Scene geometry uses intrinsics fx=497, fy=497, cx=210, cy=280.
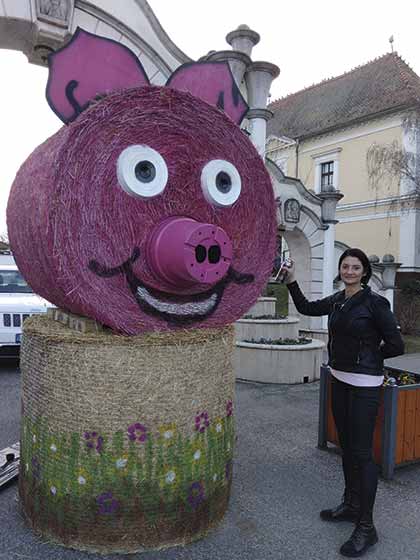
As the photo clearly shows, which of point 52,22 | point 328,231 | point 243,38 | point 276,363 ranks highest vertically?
point 243,38

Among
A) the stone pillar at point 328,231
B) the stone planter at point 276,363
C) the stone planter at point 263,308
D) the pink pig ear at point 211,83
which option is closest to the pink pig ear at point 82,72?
the pink pig ear at point 211,83

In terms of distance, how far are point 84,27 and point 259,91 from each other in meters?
2.84

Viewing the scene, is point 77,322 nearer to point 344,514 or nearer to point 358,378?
point 358,378

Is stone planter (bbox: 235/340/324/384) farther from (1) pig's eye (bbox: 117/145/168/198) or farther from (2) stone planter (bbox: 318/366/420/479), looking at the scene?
(1) pig's eye (bbox: 117/145/168/198)

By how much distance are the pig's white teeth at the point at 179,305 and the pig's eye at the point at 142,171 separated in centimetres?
51

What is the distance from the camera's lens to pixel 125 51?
265 centimetres

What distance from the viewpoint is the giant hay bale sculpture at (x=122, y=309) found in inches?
94.2

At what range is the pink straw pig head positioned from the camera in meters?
2.37

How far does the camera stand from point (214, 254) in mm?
2459

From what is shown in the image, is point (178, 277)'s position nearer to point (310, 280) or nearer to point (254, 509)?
point (254, 509)

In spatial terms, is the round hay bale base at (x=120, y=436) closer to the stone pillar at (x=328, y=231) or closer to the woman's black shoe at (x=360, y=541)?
the woman's black shoe at (x=360, y=541)

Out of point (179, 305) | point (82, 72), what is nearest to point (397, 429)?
point (179, 305)

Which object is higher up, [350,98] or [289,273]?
[350,98]

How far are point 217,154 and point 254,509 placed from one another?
2.15 meters
